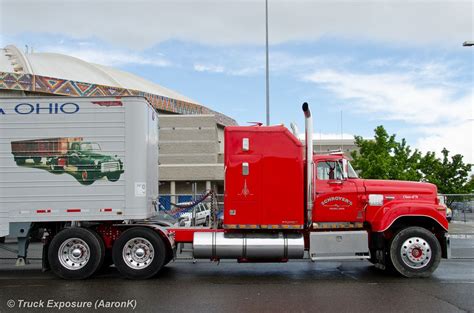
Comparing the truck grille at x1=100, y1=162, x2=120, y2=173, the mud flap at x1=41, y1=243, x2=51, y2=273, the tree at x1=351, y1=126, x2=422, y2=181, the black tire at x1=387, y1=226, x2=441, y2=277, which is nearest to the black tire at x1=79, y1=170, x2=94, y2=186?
the truck grille at x1=100, y1=162, x2=120, y2=173

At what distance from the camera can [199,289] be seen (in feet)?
29.6

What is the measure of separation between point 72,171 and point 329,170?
539cm

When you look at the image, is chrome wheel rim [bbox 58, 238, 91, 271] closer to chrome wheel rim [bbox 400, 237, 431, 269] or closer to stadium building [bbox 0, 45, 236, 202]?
chrome wheel rim [bbox 400, 237, 431, 269]

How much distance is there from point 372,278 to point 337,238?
3.65ft

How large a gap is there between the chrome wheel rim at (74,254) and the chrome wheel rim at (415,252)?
643 centimetres

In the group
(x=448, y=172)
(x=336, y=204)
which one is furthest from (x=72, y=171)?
(x=448, y=172)

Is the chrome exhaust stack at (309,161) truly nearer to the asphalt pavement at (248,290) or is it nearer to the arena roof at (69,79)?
the asphalt pavement at (248,290)

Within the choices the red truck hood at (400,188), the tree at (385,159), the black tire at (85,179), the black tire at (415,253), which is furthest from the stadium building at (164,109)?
the black tire at (415,253)

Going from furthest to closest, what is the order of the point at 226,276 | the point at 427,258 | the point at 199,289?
the point at 226,276 < the point at 427,258 < the point at 199,289

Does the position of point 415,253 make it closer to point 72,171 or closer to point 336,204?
point 336,204

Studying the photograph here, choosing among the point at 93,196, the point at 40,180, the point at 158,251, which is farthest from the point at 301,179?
the point at 40,180

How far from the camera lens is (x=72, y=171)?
392 inches

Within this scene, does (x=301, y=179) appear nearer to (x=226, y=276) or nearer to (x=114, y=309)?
(x=226, y=276)

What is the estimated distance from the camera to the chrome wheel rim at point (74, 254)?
9.93m
